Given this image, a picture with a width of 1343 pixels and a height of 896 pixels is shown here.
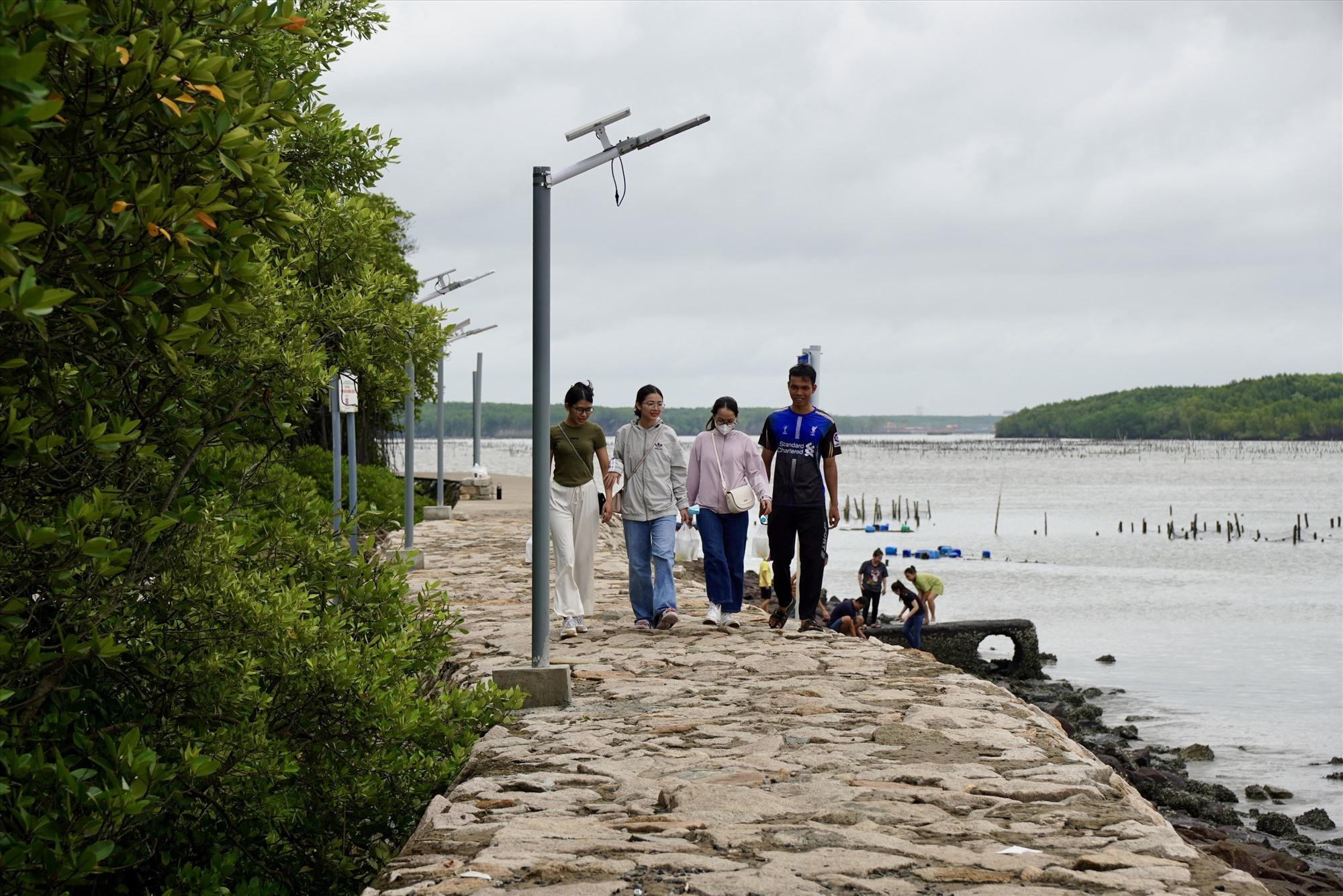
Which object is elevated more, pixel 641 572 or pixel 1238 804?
pixel 641 572

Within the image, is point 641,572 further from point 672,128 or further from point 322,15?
point 322,15

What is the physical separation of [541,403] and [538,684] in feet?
5.80

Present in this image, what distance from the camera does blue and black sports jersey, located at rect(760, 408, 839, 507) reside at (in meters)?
11.3

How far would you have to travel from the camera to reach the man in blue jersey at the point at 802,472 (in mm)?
11336

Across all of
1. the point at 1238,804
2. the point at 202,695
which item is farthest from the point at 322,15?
the point at 1238,804

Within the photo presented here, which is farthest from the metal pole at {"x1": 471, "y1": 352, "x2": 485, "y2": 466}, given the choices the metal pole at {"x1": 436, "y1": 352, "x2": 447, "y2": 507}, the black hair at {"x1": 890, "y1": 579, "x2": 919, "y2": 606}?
the black hair at {"x1": 890, "y1": 579, "x2": 919, "y2": 606}

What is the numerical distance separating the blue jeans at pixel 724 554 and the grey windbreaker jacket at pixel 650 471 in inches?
12.8

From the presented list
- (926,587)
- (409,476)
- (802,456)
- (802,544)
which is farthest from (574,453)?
(926,587)

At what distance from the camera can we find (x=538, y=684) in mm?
8477

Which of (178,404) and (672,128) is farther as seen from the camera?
(672,128)

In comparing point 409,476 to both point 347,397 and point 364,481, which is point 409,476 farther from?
point 364,481

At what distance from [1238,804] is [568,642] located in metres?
10.5

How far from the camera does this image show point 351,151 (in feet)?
30.0

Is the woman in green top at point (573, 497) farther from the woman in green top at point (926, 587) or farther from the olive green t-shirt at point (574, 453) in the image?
the woman in green top at point (926, 587)
